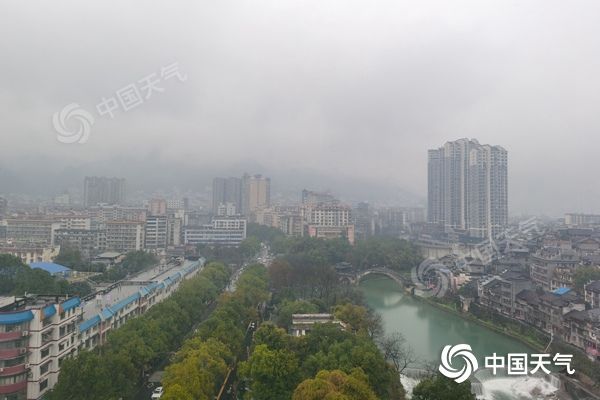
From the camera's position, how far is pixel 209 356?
216 inches

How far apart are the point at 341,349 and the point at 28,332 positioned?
4.06 m

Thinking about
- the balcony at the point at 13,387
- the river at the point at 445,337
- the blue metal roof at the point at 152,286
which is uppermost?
the blue metal roof at the point at 152,286

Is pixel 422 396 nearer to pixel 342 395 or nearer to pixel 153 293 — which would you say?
pixel 342 395

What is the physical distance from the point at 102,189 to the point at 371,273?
31418mm

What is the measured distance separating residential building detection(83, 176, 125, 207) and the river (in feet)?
106

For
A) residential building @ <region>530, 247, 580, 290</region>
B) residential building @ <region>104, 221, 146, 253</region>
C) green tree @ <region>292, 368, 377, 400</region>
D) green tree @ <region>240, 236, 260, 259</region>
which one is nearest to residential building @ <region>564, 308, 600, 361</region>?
residential building @ <region>530, 247, 580, 290</region>

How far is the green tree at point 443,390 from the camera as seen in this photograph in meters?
4.32

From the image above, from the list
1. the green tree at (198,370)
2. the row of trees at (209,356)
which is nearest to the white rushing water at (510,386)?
the row of trees at (209,356)

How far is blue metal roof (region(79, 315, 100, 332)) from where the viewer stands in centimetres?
674

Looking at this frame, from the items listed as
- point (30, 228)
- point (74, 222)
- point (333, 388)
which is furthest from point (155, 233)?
point (333, 388)

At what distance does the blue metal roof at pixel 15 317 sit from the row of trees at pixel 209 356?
77.1 inches

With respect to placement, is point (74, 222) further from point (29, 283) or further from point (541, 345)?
point (541, 345)

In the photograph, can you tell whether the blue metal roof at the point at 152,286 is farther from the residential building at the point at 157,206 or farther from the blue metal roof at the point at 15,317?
the residential building at the point at 157,206

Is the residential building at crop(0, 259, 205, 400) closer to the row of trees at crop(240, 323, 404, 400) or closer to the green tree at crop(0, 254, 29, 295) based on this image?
the row of trees at crop(240, 323, 404, 400)
